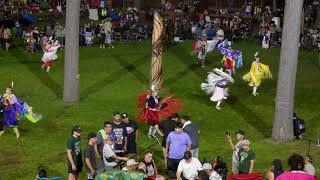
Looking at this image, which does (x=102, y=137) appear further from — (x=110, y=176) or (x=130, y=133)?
(x=110, y=176)

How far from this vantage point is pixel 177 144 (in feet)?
48.5

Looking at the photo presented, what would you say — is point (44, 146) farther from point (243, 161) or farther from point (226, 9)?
point (226, 9)

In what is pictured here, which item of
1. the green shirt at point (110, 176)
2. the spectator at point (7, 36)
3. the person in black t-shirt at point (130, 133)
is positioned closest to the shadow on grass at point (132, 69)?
the spectator at point (7, 36)

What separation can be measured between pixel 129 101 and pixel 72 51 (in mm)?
2924

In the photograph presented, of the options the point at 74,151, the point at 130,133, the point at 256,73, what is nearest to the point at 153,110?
the point at 130,133

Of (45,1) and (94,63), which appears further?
(45,1)

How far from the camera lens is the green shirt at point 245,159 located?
45.8 ft

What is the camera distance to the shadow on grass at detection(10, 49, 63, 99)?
26.1 m

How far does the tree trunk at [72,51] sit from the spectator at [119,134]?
29.2 ft

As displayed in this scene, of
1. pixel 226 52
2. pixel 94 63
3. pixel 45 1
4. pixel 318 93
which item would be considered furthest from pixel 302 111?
pixel 45 1

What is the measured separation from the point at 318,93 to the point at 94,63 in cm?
1125

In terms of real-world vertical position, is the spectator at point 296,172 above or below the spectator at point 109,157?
above

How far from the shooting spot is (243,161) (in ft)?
46.0

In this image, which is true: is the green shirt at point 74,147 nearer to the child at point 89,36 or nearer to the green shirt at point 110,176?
the green shirt at point 110,176
